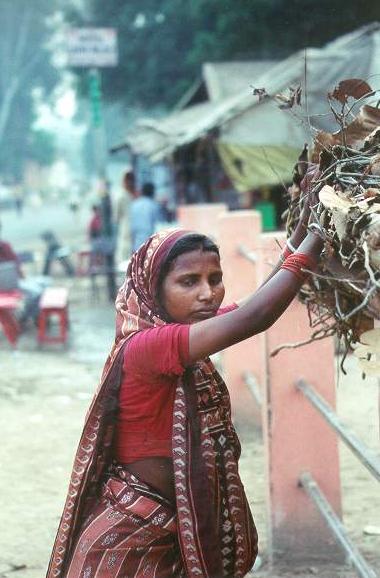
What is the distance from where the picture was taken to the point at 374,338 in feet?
7.37

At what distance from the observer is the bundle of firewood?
2061 mm

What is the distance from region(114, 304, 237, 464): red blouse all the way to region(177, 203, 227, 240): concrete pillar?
6.92m

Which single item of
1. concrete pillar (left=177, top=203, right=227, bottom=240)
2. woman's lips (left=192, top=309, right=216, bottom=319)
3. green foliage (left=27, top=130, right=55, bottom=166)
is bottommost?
woman's lips (left=192, top=309, right=216, bottom=319)

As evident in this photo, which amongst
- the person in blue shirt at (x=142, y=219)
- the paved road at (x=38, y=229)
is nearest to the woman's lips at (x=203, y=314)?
the person in blue shirt at (x=142, y=219)

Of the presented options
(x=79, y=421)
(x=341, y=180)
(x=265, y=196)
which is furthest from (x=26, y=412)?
(x=265, y=196)

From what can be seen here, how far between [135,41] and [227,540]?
2391 cm

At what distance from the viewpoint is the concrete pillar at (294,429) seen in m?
4.45

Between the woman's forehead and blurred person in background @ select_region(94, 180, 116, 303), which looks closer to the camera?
the woman's forehead

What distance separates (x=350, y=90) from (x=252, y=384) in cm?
390

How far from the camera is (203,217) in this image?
10000 millimetres

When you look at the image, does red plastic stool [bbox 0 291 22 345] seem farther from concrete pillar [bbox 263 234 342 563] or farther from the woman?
the woman

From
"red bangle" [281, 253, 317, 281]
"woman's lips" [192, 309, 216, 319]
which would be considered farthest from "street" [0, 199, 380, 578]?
"red bangle" [281, 253, 317, 281]

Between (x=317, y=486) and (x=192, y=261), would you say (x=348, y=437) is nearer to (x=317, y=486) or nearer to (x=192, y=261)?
(x=192, y=261)

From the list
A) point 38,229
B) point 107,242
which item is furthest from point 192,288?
point 38,229
